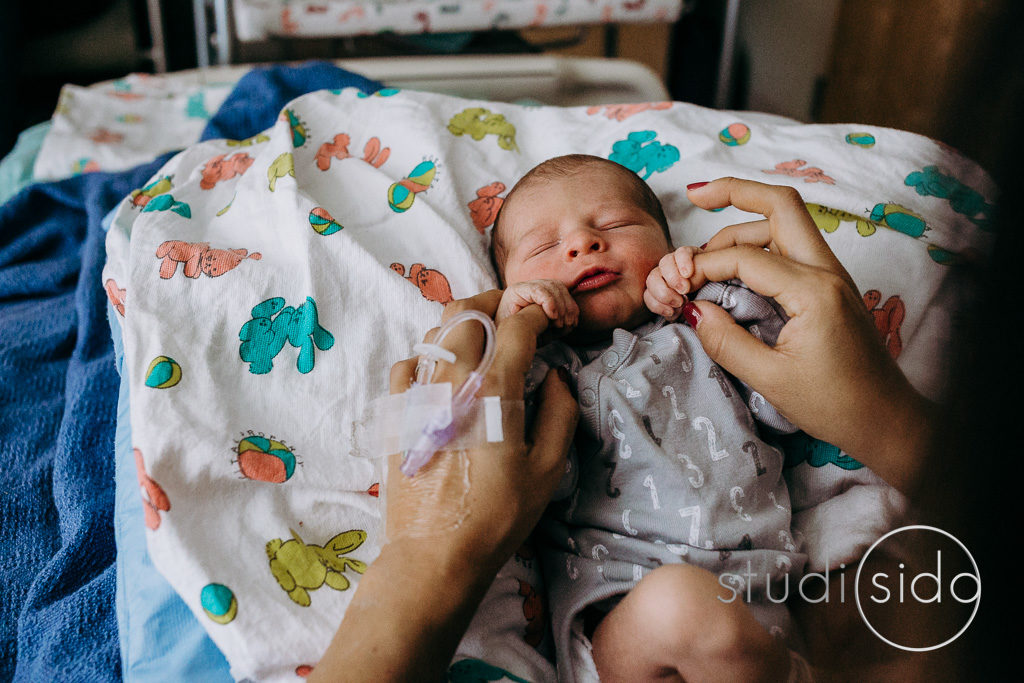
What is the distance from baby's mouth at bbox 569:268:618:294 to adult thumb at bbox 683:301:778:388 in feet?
0.37

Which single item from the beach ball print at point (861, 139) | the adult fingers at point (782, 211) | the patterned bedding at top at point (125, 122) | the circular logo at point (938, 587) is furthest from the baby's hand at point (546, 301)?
the patterned bedding at top at point (125, 122)

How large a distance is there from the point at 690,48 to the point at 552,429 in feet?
8.56

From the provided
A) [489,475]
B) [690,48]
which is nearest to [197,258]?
[489,475]

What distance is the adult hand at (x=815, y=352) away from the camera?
28.9 inches

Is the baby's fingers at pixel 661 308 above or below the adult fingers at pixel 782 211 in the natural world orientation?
below

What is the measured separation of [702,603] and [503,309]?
394mm

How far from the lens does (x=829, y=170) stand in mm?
1206

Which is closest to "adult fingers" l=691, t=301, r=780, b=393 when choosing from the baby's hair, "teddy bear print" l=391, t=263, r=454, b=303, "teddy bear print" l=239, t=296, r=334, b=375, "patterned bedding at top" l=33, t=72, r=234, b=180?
the baby's hair

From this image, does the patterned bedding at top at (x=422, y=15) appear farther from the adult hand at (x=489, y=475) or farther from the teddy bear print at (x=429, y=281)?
the adult hand at (x=489, y=475)

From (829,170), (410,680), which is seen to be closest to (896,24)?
(829,170)

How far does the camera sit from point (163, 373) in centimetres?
86

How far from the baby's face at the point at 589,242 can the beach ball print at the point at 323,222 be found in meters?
0.23

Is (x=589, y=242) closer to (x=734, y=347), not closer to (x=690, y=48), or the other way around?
(x=734, y=347)

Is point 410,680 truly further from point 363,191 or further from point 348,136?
point 348,136
